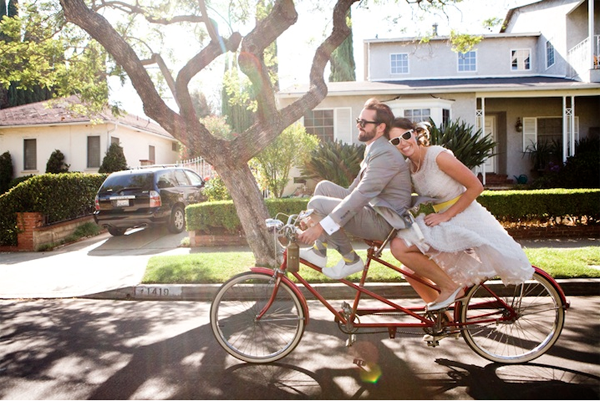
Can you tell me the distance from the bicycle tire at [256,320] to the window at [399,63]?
19.5 metres

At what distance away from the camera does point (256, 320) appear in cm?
383

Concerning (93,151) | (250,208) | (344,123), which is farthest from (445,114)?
(93,151)

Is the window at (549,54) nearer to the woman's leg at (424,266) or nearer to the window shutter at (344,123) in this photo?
the window shutter at (344,123)

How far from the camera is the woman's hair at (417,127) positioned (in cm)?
366

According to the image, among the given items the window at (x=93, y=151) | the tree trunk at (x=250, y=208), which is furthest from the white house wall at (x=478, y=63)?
the tree trunk at (x=250, y=208)

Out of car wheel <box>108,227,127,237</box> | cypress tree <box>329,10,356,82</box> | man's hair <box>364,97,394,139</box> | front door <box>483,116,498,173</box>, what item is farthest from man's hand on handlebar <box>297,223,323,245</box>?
cypress tree <box>329,10,356,82</box>

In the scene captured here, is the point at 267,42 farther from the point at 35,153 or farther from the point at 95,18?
the point at 35,153

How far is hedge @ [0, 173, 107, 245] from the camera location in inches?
434

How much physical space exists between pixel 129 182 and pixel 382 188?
30.4 ft

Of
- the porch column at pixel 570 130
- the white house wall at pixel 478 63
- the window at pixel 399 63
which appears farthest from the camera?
Answer: the window at pixel 399 63

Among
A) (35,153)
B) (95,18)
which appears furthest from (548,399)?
(35,153)

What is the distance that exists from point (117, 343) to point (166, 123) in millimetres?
3782

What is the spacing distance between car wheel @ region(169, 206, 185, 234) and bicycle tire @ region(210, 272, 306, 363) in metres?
8.42

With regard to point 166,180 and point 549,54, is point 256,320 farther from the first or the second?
point 549,54
